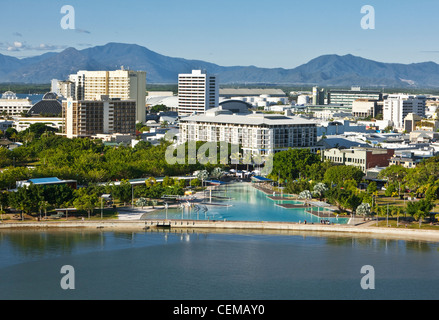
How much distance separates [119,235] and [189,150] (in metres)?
11.7

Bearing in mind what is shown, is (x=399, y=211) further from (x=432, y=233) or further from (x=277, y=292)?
(x=277, y=292)

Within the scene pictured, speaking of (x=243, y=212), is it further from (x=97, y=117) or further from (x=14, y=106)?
(x=14, y=106)

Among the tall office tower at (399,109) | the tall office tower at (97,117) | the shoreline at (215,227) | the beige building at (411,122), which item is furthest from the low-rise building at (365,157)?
the tall office tower at (399,109)

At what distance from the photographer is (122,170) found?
78.9ft

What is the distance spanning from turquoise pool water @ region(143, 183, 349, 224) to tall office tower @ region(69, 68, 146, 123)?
23.7m

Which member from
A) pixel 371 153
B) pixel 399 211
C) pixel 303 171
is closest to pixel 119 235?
pixel 399 211

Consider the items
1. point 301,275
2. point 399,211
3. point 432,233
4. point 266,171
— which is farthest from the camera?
point 266,171

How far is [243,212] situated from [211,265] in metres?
5.91

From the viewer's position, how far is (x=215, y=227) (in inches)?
717

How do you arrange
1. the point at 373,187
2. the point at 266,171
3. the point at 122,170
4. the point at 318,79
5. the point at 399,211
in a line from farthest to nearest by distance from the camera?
the point at 318,79 < the point at 266,171 < the point at 122,170 < the point at 373,187 < the point at 399,211

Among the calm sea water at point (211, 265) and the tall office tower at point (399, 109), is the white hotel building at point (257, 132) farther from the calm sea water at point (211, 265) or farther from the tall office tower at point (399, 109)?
the tall office tower at point (399, 109)

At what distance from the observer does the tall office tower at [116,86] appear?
149 feet

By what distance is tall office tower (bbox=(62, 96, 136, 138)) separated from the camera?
3678 centimetres

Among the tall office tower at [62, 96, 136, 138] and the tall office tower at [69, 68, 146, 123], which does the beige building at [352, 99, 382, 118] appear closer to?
the tall office tower at [69, 68, 146, 123]
